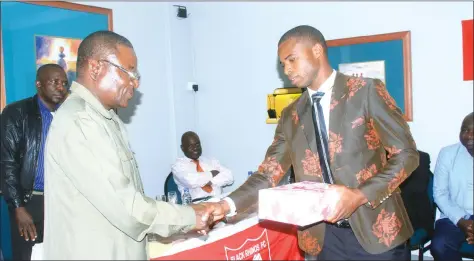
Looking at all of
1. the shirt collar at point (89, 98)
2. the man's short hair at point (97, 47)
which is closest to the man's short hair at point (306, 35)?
the man's short hair at point (97, 47)

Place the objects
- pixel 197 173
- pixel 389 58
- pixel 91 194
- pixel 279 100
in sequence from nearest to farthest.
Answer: pixel 91 194
pixel 389 58
pixel 197 173
pixel 279 100

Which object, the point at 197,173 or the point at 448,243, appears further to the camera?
the point at 197,173

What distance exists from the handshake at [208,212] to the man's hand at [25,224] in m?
1.80

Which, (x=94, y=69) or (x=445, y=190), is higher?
(x=94, y=69)

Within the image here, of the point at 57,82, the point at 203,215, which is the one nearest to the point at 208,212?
the point at 203,215

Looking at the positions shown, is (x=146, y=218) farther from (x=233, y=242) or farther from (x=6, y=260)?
(x=6, y=260)

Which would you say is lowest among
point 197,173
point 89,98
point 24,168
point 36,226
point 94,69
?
point 36,226

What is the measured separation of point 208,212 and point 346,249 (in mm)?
655

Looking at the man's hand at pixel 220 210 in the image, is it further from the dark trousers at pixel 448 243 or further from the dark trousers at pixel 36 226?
the dark trousers at pixel 448 243

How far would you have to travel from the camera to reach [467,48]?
3799mm

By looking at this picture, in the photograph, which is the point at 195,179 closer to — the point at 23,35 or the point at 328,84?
the point at 23,35

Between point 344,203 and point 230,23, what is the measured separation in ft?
12.9

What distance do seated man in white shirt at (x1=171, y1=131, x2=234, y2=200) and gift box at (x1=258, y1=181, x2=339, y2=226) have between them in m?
2.41

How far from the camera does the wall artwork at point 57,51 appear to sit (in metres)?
4.14
